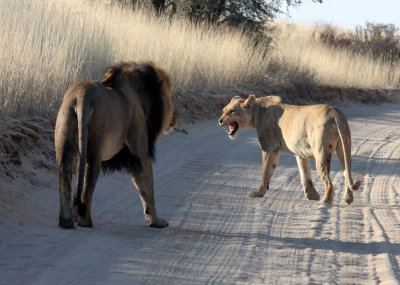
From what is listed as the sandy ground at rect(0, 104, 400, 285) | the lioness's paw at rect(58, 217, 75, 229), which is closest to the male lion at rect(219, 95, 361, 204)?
the sandy ground at rect(0, 104, 400, 285)

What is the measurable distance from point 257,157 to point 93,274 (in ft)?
20.9

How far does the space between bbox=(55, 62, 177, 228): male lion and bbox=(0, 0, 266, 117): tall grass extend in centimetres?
227

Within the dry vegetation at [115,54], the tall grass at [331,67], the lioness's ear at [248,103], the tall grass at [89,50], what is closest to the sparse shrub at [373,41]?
the tall grass at [331,67]

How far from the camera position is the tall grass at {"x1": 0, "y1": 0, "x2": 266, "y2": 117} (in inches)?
339

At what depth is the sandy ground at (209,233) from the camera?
457cm

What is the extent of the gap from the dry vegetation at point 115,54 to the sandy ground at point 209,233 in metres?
1.66

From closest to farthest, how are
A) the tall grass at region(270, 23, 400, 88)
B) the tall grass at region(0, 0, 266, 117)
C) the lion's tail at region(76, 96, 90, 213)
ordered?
the lion's tail at region(76, 96, 90, 213) → the tall grass at region(0, 0, 266, 117) → the tall grass at region(270, 23, 400, 88)

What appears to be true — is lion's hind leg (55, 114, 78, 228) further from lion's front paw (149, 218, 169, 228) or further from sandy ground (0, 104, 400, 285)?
lion's front paw (149, 218, 169, 228)

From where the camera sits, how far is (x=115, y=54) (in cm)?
1266

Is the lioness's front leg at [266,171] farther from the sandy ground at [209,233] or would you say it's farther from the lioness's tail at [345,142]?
the lioness's tail at [345,142]

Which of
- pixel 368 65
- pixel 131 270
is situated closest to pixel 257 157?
pixel 131 270

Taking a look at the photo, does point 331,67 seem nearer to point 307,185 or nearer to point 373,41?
point 373,41

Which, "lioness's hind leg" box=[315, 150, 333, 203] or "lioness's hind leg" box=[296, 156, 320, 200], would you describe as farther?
"lioness's hind leg" box=[296, 156, 320, 200]

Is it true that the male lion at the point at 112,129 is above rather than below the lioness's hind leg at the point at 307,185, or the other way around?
above
